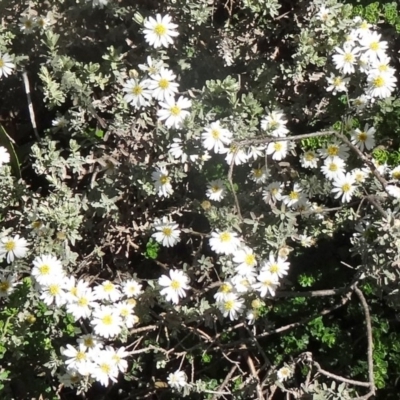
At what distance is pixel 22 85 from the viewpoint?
2.58 m

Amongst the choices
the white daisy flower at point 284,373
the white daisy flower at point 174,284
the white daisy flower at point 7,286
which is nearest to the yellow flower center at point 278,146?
the white daisy flower at point 174,284

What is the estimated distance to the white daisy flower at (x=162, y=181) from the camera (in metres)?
2.20

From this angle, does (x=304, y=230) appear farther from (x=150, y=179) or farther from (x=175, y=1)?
(x=175, y=1)

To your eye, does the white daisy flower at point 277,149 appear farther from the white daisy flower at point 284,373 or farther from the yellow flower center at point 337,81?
the white daisy flower at point 284,373

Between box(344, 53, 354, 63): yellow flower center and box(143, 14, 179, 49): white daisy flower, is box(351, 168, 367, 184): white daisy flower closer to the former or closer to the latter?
box(344, 53, 354, 63): yellow flower center

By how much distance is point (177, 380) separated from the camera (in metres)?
2.29

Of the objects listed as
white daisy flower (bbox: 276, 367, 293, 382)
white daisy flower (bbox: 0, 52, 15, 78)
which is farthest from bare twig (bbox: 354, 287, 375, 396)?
white daisy flower (bbox: 0, 52, 15, 78)

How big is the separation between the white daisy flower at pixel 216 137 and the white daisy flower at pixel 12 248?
718mm

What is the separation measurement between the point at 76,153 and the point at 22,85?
511 millimetres

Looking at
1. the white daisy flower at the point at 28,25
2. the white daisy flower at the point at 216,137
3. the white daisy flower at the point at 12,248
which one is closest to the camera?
the white daisy flower at the point at 216,137

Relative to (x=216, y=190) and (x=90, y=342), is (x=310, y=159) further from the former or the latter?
(x=90, y=342)

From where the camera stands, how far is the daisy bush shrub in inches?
84.6

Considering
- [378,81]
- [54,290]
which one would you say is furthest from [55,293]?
[378,81]

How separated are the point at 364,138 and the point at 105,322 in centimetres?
112
